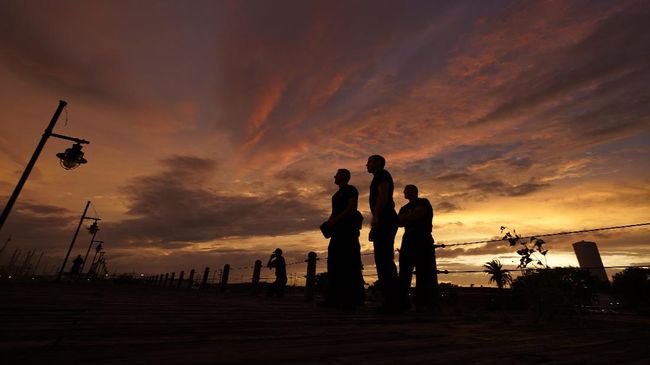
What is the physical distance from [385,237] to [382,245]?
0.41ft

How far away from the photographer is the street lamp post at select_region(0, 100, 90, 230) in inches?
284

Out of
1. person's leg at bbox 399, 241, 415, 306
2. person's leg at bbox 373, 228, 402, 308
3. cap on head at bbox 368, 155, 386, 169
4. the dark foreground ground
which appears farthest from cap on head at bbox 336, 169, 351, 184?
the dark foreground ground

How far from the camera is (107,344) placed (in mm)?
1591

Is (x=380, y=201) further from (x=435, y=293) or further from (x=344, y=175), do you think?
(x=435, y=293)

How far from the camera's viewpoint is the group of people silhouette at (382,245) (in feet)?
14.8

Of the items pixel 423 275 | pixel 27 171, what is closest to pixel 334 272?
pixel 423 275

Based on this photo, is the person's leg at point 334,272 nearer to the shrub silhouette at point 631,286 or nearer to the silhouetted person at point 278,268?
the silhouetted person at point 278,268

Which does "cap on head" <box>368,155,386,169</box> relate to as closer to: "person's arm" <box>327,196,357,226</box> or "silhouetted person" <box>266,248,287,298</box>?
"person's arm" <box>327,196,357,226</box>

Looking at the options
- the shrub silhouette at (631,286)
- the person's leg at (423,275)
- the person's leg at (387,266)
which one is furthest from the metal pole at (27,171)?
the shrub silhouette at (631,286)

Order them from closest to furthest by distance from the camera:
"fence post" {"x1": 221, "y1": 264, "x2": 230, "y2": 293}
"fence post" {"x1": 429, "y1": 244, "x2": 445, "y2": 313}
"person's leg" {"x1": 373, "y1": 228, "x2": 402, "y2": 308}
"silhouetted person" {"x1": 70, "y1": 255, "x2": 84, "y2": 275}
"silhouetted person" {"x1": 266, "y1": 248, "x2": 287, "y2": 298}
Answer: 1. "person's leg" {"x1": 373, "y1": 228, "x2": 402, "y2": 308}
2. "fence post" {"x1": 429, "y1": 244, "x2": 445, "y2": 313}
3. "silhouetted person" {"x1": 266, "y1": 248, "x2": 287, "y2": 298}
4. "fence post" {"x1": 221, "y1": 264, "x2": 230, "y2": 293}
5. "silhouetted person" {"x1": 70, "y1": 255, "x2": 84, "y2": 275}

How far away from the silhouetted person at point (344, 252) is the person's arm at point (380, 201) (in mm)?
552

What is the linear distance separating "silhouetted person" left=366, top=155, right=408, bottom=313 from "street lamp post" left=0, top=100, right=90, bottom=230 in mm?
7779

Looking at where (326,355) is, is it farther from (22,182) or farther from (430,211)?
(22,182)

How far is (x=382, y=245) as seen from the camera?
454 centimetres
